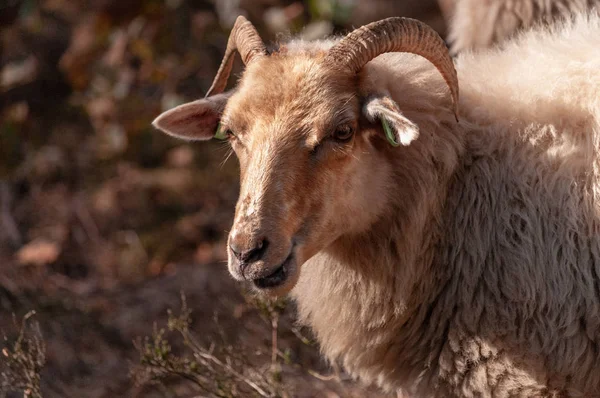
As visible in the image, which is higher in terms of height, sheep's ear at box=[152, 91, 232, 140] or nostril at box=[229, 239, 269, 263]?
sheep's ear at box=[152, 91, 232, 140]

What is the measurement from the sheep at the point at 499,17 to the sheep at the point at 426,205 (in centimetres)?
197

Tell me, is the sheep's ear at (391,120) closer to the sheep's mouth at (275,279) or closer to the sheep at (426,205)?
the sheep at (426,205)

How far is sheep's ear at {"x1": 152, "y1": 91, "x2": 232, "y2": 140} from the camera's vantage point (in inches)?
163

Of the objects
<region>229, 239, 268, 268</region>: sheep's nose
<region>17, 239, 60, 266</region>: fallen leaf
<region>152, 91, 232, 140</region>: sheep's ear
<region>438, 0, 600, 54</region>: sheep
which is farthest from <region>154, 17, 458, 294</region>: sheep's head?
<region>17, 239, 60, 266</region>: fallen leaf

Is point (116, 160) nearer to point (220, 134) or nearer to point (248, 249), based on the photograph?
point (220, 134)

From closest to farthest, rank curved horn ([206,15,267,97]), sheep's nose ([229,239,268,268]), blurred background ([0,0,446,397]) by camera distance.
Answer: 1. sheep's nose ([229,239,268,268])
2. curved horn ([206,15,267,97])
3. blurred background ([0,0,446,397])

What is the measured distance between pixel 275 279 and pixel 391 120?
82 centimetres

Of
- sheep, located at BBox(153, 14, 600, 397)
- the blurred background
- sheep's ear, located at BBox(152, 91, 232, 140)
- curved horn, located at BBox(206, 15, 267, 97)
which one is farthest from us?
the blurred background

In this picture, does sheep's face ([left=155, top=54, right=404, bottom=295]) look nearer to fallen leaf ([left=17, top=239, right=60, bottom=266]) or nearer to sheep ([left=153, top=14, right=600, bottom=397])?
sheep ([left=153, top=14, right=600, bottom=397])

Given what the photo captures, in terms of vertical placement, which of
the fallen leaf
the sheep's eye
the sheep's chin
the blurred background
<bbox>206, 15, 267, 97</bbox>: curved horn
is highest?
<bbox>206, 15, 267, 97</bbox>: curved horn

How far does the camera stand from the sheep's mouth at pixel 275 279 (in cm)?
340

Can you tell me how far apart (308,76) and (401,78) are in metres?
0.51

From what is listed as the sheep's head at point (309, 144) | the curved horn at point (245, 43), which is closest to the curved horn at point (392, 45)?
the sheep's head at point (309, 144)

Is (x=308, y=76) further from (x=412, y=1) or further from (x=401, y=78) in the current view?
(x=412, y=1)
